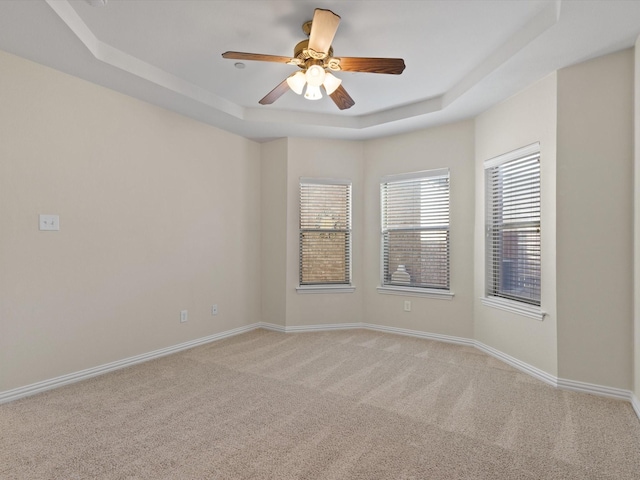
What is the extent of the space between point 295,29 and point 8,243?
8.62 ft

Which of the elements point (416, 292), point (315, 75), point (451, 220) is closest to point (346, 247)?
point (416, 292)

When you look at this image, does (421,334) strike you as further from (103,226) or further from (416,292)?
(103,226)

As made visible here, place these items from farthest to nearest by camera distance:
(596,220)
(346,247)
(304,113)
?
(346,247) < (304,113) < (596,220)

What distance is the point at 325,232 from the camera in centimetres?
496

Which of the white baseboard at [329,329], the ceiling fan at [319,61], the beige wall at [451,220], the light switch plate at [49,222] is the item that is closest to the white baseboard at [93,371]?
the white baseboard at [329,329]

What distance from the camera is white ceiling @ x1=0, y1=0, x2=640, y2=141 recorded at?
2369 millimetres

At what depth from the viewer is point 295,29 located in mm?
2674

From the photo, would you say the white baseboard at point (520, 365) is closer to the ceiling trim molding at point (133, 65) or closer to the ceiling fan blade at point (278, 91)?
the ceiling fan blade at point (278, 91)

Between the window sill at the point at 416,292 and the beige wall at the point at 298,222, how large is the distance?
1.25ft

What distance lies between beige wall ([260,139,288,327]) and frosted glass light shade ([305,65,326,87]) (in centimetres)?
222

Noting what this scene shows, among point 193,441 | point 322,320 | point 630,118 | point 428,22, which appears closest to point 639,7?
point 630,118

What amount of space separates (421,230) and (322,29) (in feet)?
9.44

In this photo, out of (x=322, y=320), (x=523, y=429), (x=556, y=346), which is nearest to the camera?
(x=523, y=429)

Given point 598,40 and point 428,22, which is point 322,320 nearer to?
point 428,22
